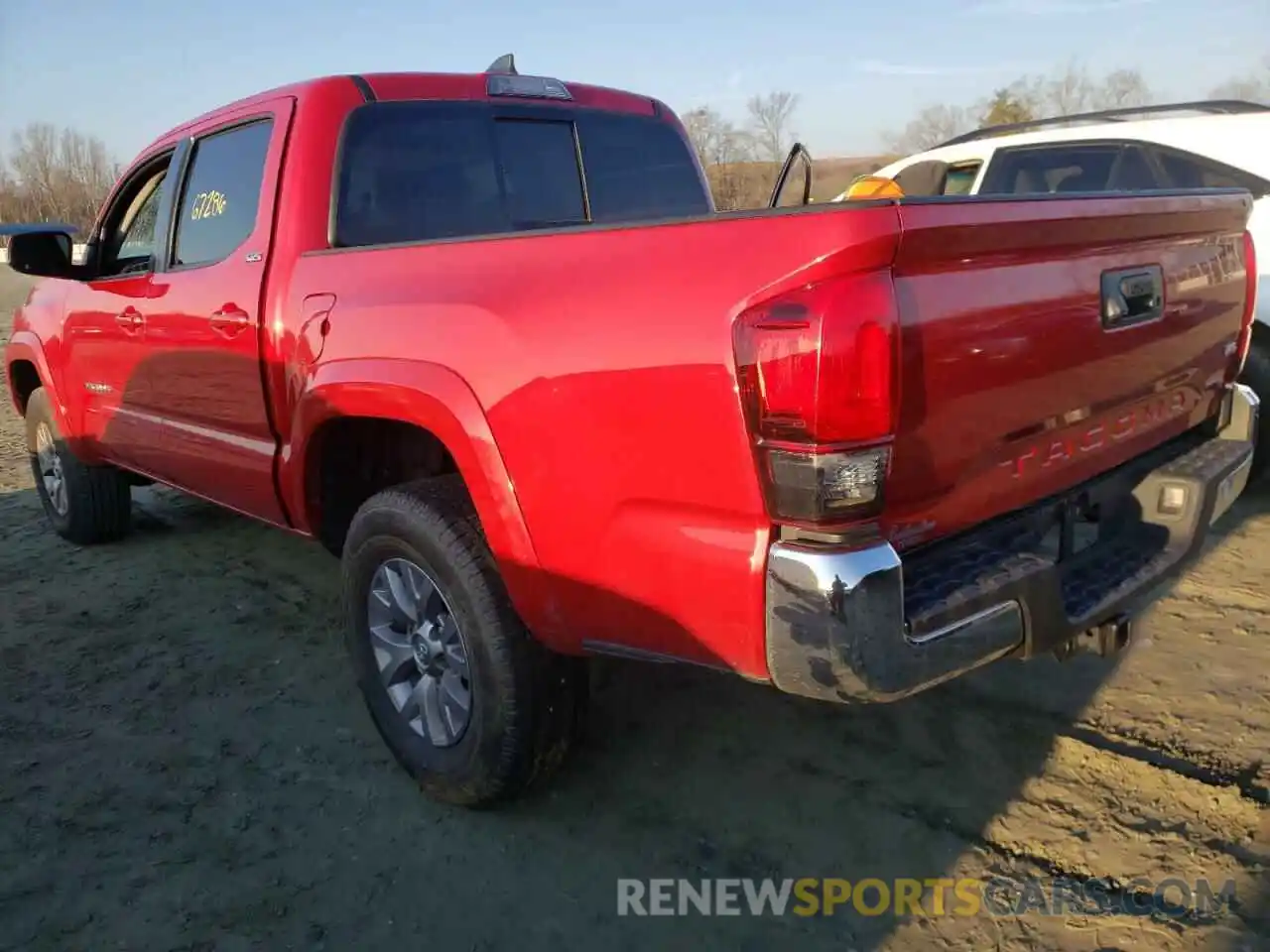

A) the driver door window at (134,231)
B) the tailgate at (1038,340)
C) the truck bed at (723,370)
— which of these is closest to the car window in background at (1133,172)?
the tailgate at (1038,340)

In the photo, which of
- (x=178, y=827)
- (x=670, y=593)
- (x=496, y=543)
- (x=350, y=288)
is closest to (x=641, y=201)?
(x=350, y=288)

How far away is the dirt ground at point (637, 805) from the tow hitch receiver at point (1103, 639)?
532mm

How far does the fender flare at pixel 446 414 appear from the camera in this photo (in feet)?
7.53

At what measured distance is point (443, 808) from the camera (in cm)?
278

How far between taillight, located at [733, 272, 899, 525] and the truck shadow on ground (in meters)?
1.11

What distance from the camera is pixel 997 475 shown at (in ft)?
6.86

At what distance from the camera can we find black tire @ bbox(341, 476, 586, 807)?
245 cm

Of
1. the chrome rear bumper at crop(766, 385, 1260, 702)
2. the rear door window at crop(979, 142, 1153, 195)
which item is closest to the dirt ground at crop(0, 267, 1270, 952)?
the chrome rear bumper at crop(766, 385, 1260, 702)

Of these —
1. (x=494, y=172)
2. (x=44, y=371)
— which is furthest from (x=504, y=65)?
(x=44, y=371)

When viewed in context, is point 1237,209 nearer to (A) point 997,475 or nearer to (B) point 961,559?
(A) point 997,475

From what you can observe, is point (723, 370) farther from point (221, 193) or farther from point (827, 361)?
point (221, 193)

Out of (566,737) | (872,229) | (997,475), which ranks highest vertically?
(872,229)

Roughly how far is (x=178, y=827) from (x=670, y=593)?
1.69 meters

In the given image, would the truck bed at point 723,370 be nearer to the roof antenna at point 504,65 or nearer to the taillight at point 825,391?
the taillight at point 825,391
